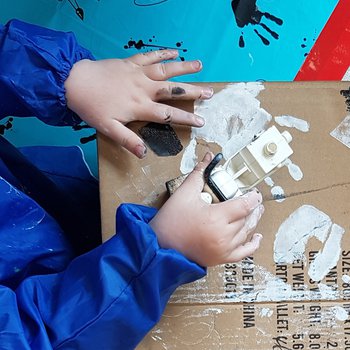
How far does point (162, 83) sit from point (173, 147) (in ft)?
0.22

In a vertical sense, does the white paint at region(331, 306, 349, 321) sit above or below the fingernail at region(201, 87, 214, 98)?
below

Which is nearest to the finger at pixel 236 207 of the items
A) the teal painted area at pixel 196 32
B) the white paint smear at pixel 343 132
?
the white paint smear at pixel 343 132

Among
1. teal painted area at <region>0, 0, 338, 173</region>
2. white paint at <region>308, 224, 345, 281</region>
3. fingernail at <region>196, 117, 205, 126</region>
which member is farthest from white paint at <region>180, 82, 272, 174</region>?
A: teal painted area at <region>0, 0, 338, 173</region>

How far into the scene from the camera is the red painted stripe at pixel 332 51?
839 mm

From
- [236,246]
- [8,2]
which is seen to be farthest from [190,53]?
[236,246]

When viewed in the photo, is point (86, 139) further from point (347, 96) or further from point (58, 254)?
point (347, 96)

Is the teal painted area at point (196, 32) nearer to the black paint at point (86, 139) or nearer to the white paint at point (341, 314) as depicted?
the black paint at point (86, 139)

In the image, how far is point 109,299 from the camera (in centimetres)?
50

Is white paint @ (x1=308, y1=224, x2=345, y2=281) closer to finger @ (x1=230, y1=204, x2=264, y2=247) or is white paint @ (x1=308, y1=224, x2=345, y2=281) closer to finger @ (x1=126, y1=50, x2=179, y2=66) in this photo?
finger @ (x1=230, y1=204, x2=264, y2=247)

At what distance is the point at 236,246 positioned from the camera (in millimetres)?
529

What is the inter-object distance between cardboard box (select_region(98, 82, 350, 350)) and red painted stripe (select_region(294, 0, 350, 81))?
294mm

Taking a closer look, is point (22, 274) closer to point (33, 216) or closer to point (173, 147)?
point (33, 216)

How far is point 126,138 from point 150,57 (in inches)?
4.2

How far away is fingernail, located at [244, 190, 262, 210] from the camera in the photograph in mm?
517
